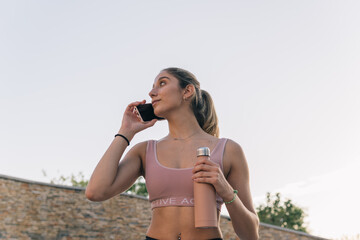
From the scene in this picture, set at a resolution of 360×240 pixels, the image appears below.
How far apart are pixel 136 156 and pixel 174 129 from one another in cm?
29

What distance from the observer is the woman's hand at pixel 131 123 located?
2.32 meters

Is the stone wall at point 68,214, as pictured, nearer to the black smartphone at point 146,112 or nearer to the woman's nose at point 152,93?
the black smartphone at point 146,112

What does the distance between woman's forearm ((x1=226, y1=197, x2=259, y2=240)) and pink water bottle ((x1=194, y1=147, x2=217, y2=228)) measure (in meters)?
0.20

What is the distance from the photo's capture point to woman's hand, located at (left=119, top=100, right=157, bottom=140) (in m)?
2.32

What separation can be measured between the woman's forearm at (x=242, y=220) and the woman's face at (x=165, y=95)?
0.73 meters

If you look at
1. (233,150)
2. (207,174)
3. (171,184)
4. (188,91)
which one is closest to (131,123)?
(188,91)

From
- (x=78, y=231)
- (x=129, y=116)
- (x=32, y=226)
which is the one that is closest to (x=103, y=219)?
(x=78, y=231)

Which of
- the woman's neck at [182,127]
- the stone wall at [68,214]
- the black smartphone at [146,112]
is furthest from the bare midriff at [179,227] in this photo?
the stone wall at [68,214]

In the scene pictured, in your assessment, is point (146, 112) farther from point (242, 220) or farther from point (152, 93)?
point (242, 220)

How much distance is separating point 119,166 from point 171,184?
1.29ft

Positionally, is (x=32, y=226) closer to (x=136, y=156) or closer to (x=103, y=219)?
(x=103, y=219)

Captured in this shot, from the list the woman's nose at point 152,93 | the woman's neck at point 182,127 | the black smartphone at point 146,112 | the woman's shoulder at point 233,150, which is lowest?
the woman's shoulder at point 233,150

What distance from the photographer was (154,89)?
7.84 feet

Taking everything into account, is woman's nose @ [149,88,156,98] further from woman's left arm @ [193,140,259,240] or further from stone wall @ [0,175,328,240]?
stone wall @ [0,175,328,240]
